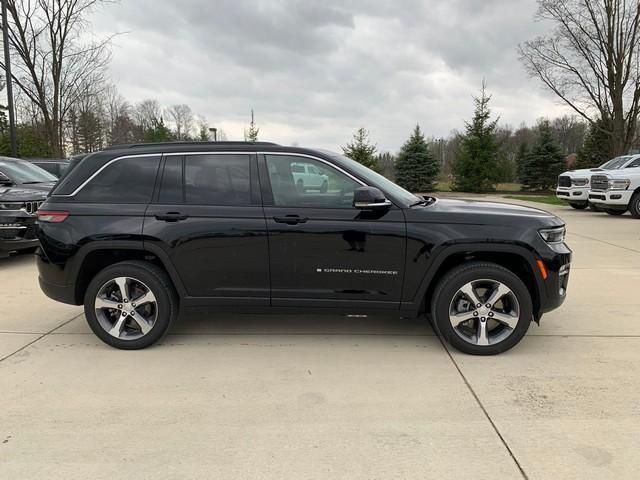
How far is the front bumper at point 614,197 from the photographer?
45.0 ft

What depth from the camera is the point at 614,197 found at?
45.6 ft

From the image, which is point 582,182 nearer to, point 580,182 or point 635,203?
point 580,182

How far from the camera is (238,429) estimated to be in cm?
279

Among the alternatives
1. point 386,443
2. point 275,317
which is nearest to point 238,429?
point 386,443

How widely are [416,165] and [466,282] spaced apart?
28.8 m

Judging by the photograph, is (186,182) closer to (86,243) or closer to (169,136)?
(86,243)

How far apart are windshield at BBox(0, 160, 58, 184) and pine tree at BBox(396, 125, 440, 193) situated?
2479 centimetres

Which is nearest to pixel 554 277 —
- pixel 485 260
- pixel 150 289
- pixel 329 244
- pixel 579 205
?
pixel 485 260

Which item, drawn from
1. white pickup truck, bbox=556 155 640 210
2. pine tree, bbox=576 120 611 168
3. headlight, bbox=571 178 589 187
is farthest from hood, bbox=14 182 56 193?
pine tree, bbox=576 120 611 168

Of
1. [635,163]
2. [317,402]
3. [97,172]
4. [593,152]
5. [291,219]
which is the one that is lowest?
[317,402]

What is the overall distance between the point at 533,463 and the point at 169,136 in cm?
5997

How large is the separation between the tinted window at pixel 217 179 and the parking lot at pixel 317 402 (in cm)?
133

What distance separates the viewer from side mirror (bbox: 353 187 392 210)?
3.56m

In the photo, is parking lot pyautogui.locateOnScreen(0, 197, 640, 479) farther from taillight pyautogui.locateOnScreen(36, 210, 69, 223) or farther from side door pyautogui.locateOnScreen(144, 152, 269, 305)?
taillight pyautogui.locateOnScreen(36, 210, 69, 223)
